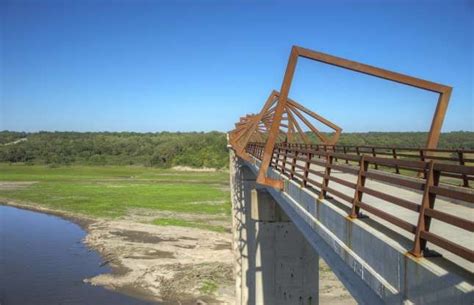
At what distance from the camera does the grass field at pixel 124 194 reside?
60.5 m

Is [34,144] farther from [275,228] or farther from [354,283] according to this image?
[354,283]

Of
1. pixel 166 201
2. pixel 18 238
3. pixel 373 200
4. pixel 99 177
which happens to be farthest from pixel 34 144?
pixel 373 200

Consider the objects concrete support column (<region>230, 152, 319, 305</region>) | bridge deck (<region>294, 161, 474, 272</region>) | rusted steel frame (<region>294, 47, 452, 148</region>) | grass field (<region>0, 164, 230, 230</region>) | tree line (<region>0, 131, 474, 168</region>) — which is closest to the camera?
bridge deck (<region>294, 161, 474, 272</region>)

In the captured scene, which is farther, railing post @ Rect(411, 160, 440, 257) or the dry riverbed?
the dry riverbed

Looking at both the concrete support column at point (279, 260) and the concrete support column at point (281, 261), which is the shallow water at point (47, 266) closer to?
the concrete support column at point (279, 260)

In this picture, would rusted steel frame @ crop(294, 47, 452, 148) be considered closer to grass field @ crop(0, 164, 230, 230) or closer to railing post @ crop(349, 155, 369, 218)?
railing post @ crop(349, 155, 369, 218)

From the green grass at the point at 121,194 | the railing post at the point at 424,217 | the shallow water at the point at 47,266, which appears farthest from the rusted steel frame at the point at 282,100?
the green grass at the point at 121,194

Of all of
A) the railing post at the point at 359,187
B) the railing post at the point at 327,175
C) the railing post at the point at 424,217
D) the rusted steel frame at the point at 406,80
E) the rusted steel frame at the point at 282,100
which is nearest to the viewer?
the railing post at the point at 424,217

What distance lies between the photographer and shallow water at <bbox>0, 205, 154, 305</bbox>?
30.1m

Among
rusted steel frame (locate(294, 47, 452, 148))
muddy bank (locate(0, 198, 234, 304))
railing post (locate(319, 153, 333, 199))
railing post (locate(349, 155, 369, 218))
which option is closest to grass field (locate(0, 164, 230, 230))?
muddy bank (locate(0, 198, 234, 304))

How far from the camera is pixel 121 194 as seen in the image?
7381 centimetres

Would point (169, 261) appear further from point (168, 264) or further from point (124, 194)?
point (124, 194)

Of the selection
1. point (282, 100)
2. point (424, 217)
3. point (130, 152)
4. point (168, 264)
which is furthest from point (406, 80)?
point (130, 152)

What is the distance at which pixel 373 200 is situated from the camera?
334 inches
